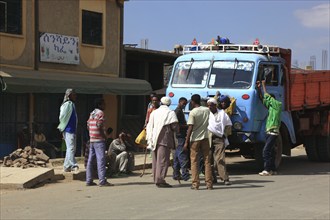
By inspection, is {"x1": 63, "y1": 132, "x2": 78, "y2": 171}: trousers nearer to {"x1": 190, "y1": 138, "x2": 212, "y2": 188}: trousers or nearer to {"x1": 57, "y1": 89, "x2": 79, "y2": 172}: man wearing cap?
{"x1": 57, "y1": 89, "x2": 79, "y2": 172}: man wearing cap

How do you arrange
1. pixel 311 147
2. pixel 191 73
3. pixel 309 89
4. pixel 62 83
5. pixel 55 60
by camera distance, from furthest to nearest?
pixel 55 60, pixel 62 83, pixel 311 147, pixel 309 89, pixel 191 73

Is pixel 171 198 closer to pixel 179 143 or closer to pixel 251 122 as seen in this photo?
pixel 179 143

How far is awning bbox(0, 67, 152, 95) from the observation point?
1441 cm

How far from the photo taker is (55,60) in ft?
57.5

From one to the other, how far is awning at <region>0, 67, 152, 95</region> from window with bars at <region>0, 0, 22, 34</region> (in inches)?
52.9

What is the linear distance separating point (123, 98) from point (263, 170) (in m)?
9.96

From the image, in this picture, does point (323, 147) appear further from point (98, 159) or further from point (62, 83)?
point (62, 83)

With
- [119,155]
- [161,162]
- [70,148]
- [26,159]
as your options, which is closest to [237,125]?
[161,162]

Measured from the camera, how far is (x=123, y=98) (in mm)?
20859

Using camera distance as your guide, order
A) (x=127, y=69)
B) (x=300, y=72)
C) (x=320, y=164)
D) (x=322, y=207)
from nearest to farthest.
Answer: (x=322, y=207) → (x=300, y=72) → (x=320, y=164) → (x=127, y=69)

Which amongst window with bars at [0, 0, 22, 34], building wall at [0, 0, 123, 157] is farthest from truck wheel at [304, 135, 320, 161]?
window with bars at [0, 0, 22, 34]

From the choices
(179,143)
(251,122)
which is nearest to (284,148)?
(251,122)

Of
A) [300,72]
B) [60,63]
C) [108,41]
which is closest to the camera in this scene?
[300,72]

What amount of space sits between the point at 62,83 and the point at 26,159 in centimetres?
468
